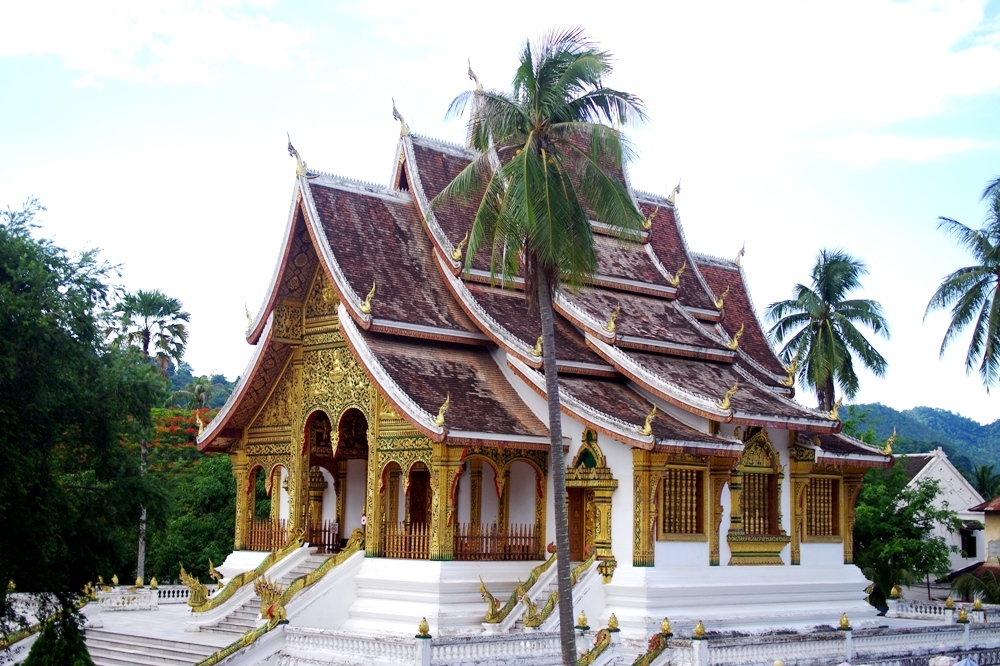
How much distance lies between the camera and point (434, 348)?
63.8ft

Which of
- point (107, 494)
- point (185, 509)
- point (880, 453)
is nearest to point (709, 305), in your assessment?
point (880, 453)

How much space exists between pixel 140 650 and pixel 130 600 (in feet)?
18.5

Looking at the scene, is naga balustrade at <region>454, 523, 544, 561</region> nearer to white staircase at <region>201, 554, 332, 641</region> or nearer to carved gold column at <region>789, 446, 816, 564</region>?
white staircase at <region>201, 554, 332, 641</region>

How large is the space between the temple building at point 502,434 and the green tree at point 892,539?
7.50 meters

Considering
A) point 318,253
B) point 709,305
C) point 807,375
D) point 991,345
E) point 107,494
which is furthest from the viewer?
point 807,375

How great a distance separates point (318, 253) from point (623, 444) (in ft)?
18.4

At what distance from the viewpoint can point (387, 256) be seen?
794 inches

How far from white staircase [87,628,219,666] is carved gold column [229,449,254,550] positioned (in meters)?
2.90

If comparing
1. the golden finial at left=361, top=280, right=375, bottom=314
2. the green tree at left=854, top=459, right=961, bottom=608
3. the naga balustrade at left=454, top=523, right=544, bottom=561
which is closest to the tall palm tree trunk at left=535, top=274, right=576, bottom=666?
the naga balustrade at left=454, top=523, right=544, bottom=561

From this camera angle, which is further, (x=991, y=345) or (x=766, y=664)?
(x=991, y=345)

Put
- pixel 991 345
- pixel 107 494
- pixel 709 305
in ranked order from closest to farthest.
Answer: pixel 107 494
pixel 709 305
pixel 991 345

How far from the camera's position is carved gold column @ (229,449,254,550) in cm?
2108

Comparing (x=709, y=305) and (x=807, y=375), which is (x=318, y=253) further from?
(x=807, y=375)

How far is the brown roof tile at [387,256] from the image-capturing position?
755 inches
